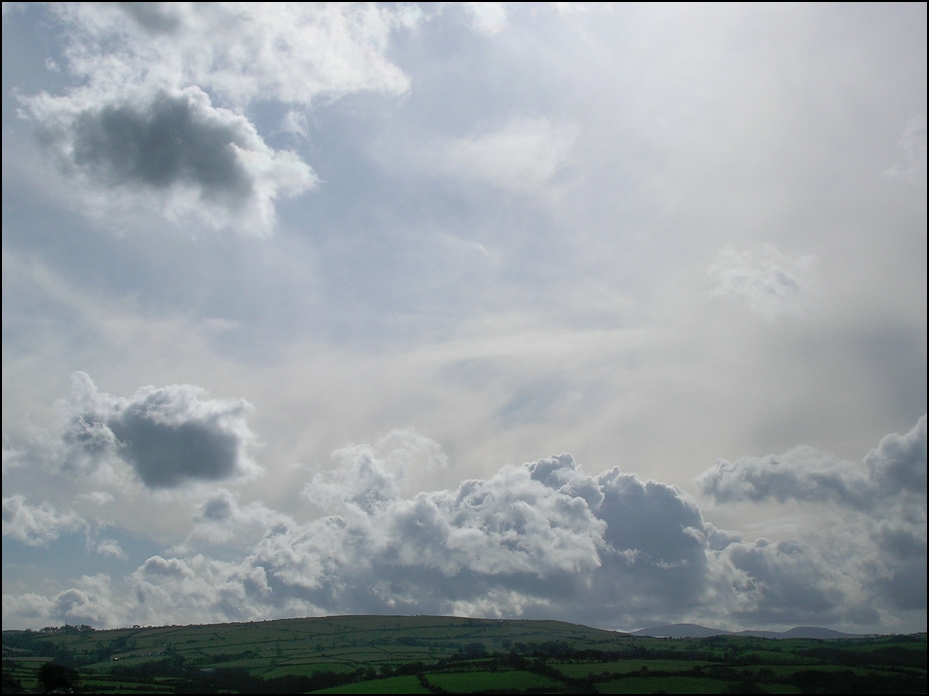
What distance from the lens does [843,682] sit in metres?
118

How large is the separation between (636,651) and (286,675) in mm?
111053

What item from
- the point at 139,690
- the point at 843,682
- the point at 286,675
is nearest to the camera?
the point at 843,682

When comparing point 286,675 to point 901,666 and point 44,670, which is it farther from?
point 901,666

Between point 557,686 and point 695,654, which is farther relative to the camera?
point 695,654

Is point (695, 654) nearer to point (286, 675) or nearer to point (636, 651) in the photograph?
point (636, 651)

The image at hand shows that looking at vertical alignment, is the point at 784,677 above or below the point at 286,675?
above

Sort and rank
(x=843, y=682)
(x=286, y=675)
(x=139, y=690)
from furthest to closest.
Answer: (x=286, y=675), (x=139, y=690), (x=843, y=682)

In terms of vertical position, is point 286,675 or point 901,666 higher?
point 901,666

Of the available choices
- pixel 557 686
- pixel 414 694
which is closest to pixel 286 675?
pixel 414 694

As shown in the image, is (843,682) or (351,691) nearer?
(843,682)

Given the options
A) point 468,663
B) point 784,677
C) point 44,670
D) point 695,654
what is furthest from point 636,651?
point 44,670

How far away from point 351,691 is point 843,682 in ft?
327

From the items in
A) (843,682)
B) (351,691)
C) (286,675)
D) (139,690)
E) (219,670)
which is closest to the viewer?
(843,682)

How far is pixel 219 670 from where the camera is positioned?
195 m
